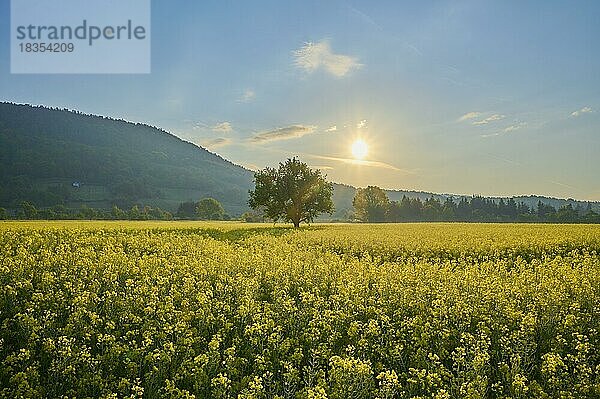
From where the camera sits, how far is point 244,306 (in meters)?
10.3

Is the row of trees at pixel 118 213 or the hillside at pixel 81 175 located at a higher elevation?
the hillside at pixel 81 175

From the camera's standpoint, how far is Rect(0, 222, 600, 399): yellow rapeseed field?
7.11 m

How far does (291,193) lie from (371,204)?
212ft

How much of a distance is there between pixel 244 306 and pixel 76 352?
3.62 m

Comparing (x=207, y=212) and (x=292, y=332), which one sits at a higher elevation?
(x=207, y=212)

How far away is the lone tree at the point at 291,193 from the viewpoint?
51656 mm

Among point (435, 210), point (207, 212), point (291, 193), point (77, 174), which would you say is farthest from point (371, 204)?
point (77, 174)

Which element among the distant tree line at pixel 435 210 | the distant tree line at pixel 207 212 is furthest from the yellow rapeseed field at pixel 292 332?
the distant tree line at pixel 435 210

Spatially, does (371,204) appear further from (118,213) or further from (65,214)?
(65,214)

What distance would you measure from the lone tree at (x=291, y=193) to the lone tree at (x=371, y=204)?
6060cm

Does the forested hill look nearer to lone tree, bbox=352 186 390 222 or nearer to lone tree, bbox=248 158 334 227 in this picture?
lone tree, bbox=352 186 390 222

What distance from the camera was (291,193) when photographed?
51656mm

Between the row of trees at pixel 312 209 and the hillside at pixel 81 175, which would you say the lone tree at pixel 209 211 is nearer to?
the row of trees at pixel 312 209

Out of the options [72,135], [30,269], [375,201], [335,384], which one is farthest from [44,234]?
[72,135]
